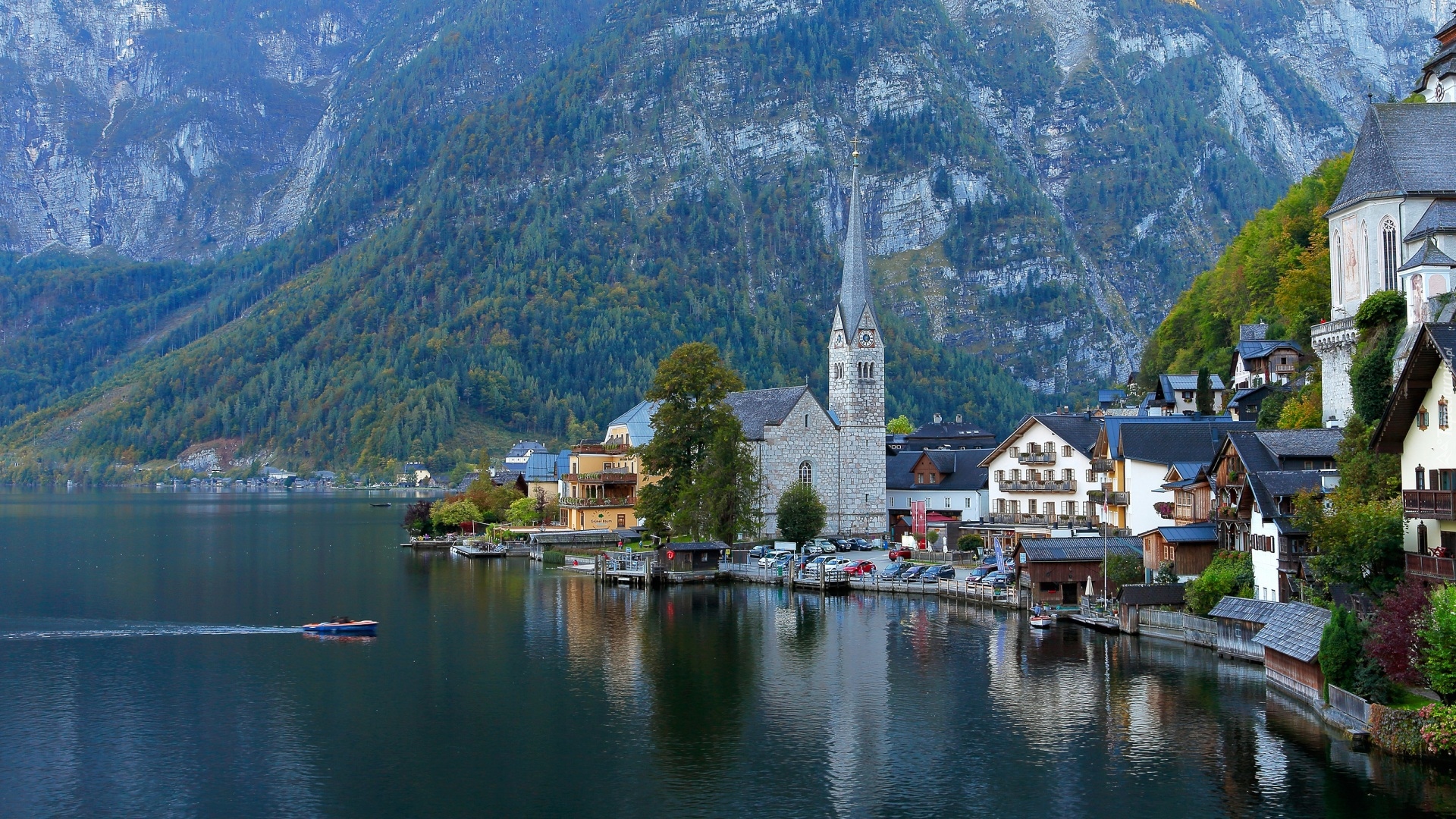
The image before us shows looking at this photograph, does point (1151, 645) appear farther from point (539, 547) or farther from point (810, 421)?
point (539, 547)

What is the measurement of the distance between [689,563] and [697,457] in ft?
35.9

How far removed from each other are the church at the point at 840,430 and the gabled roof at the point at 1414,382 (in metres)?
59.2

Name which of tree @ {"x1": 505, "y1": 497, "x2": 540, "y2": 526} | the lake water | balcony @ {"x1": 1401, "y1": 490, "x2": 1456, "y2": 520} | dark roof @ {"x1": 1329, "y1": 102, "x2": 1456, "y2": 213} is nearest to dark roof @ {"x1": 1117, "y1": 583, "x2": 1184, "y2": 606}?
the lake water

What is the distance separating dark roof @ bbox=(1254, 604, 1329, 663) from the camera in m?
41.2

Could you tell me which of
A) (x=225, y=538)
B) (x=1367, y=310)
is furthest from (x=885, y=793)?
(x=225, y=538)

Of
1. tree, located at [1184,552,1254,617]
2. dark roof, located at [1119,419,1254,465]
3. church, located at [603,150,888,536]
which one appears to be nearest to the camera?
tree, located at [1184,552,1254,617]

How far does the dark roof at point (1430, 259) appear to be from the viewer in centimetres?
5169

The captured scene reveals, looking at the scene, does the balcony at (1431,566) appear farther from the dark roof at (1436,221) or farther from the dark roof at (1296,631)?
the dark roof at (1436,221)

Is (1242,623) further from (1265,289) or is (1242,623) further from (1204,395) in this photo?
(1265,289)

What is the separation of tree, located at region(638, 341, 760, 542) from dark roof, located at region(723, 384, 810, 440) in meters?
5.92

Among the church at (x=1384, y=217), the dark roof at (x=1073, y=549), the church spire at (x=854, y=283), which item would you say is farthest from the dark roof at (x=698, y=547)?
the church at (x=1384, y=217)

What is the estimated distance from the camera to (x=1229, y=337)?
343 feet

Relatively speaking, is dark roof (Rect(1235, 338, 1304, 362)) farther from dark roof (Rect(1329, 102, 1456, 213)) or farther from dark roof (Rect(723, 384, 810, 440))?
dark roof (Rect(723, 384, 810, 440))

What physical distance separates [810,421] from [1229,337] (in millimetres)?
34591
